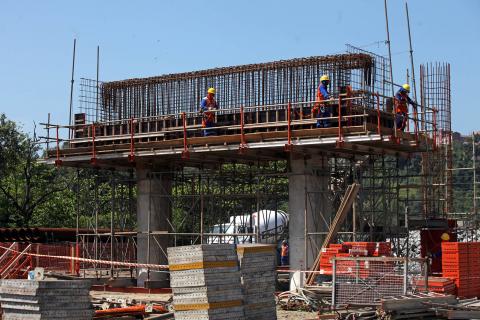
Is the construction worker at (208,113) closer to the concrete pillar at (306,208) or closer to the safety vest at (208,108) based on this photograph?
the safety vest at (208,108)

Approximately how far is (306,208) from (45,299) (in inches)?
456

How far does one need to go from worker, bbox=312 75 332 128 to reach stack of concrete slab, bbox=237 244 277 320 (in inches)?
315

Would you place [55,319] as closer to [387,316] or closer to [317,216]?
[387,316]

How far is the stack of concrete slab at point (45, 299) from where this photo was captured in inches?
667

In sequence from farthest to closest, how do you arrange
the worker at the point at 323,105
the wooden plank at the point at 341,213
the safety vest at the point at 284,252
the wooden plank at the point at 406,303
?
the safety vest at the point at 284,252 → the worker at the point at 323,105 → the wooden plank at the point at 341,213 → the wooden plank at the point at 406,303

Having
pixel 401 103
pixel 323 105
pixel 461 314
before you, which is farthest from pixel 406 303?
pixel 401 103

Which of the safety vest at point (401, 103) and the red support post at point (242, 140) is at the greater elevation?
the safety vest at point (401, 103)

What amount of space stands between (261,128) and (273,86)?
1981 mm

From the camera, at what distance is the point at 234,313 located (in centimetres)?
1744

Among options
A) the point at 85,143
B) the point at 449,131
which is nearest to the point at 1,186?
the point at 85,143

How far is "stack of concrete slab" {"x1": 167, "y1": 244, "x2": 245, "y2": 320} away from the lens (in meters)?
17.0

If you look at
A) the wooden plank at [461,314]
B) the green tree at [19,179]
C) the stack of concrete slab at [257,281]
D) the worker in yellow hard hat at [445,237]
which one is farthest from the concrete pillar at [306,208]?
the green tree at [19,179]

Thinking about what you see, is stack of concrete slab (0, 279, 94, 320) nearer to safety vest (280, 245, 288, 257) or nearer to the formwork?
the formwork

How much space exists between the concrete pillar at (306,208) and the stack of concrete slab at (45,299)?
10.7 m
